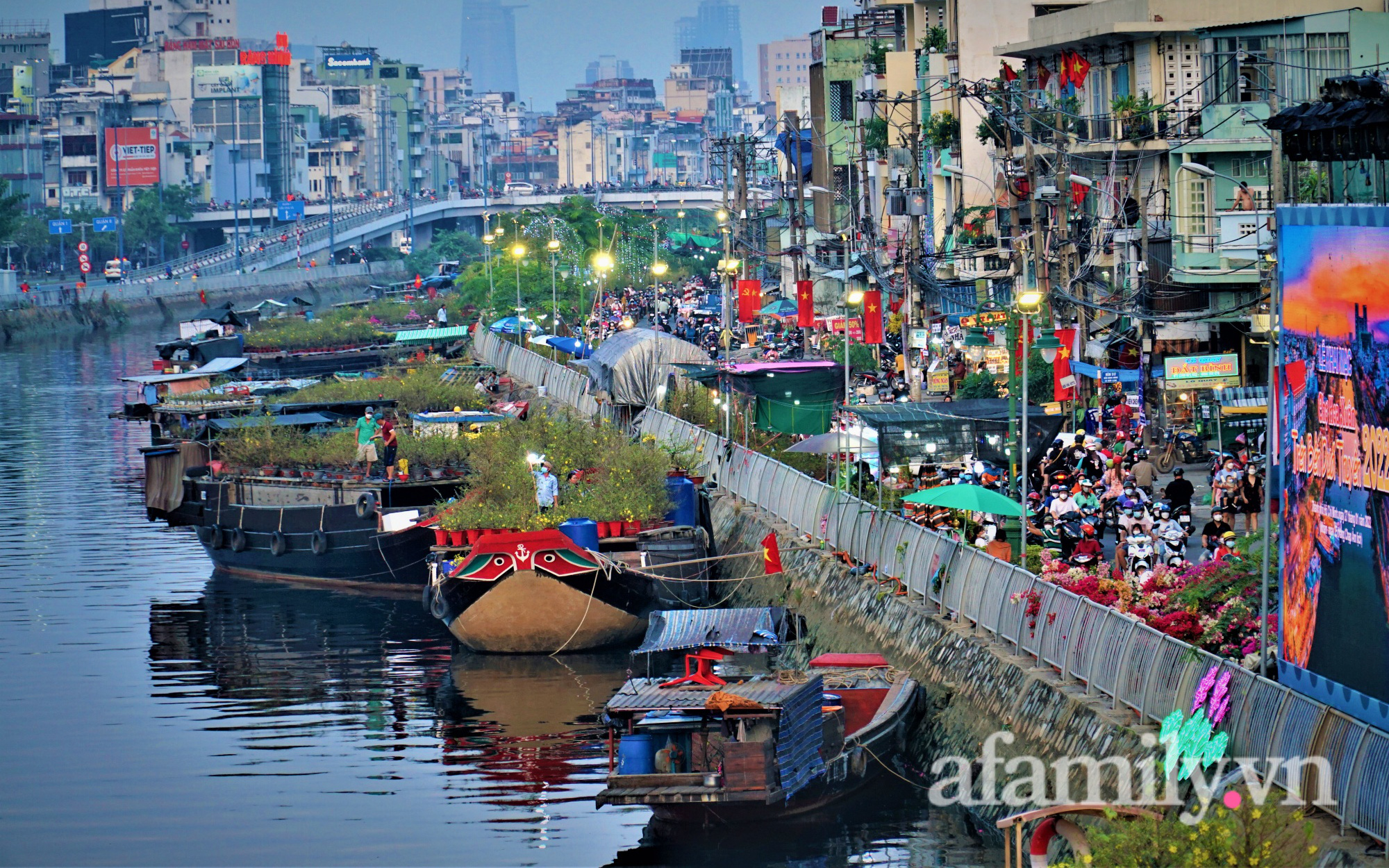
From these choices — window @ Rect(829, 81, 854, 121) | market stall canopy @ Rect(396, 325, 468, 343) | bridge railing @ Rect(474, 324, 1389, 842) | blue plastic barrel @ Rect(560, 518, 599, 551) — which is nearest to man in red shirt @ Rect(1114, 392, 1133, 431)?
bridge railing @ Rect(474, 324, 1389, 842)

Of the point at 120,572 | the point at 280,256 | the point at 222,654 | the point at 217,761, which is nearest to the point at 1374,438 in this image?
the point at 217,761

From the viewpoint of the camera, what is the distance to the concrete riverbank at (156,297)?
5344 inches

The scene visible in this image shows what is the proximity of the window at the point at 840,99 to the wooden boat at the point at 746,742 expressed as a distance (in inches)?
2573

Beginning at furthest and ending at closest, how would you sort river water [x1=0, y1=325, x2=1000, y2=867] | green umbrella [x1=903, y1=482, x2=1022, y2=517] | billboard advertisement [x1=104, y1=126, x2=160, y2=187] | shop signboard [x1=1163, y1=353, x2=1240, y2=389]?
billboard advertisement [x1=104, y1=126, x2=160, y2=187]
shop signboard [x1=1163, y1=353, x2=1240, y2=389]
green umbrella [x1=903, y1=482, x2=1022, y2=517]
river water [x1=0, y1=325, x2=1000, y2=867]

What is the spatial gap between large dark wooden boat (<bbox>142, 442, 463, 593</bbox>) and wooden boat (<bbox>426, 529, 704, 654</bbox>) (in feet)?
20.8

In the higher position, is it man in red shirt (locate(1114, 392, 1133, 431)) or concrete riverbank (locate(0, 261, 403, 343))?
concrete riverbank (locate(0, 261, 403, 343))

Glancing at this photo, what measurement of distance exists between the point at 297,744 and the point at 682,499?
40.4 feet

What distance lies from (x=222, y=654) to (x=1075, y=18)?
2632cm

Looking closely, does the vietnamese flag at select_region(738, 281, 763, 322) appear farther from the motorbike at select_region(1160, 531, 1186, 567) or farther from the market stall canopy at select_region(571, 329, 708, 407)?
the motorbike at select_region(1160, 531, 1186, 567)

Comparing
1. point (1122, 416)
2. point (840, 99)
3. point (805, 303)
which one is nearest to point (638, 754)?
point (1122, 416)

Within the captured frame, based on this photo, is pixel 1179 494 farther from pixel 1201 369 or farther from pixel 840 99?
pixel 840 99

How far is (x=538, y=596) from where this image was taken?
37.0 m

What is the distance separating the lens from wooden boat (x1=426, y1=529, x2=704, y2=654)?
3647 centimetres

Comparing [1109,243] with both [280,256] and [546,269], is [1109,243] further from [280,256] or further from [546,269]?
[280,256]
